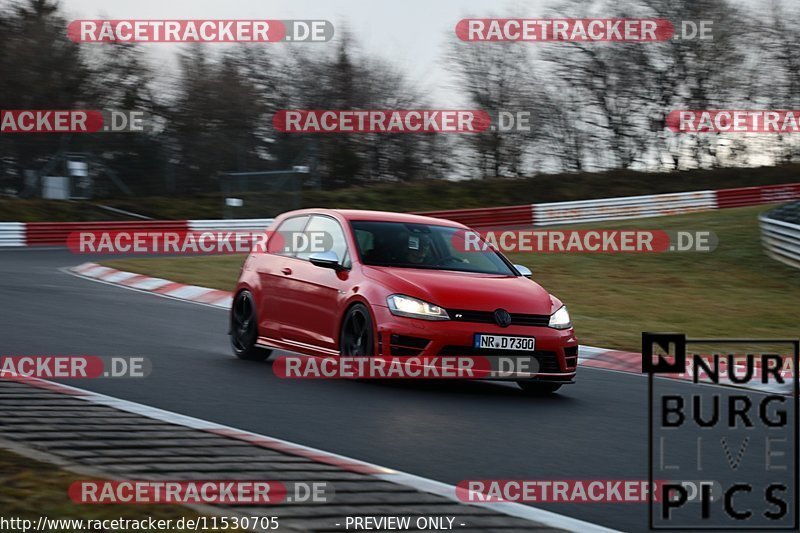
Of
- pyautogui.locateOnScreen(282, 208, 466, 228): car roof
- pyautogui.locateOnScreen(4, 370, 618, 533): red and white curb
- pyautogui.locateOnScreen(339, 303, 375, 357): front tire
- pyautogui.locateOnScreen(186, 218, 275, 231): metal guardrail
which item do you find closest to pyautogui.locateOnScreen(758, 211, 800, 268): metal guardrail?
pyautogui.locateOnScreen(186, 218, 275, 231): metal guardrail

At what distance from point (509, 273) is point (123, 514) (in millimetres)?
6002

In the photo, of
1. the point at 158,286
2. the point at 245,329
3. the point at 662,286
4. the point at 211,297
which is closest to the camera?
the point at 245,329

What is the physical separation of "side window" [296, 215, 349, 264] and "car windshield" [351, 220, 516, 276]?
15 centimetres

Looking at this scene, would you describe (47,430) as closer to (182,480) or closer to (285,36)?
(182,480)

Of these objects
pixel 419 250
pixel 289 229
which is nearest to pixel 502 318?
pixel 419 250

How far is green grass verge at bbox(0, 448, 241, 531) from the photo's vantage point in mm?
4930

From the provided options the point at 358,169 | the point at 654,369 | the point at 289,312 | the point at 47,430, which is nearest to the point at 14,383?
the point at 47,430

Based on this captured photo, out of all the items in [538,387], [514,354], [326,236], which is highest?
[326,236]

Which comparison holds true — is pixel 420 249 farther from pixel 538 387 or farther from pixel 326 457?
pixel 326 457

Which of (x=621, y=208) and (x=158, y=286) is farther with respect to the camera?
(x=621, y=208)

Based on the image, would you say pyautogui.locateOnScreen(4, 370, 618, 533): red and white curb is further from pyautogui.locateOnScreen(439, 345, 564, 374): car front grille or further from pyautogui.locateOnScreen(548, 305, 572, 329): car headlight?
pyautogui.locateOnScreen(548, 305, 572, 329): car headlight

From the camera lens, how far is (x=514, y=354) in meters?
9.52

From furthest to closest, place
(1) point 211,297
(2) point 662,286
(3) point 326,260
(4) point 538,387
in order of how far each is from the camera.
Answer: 1. (2) point 662,286
2. (1) point 211,297
3. (4) point 538,387
4. (3) point 326,260

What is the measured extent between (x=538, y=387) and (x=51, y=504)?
5824 mm
